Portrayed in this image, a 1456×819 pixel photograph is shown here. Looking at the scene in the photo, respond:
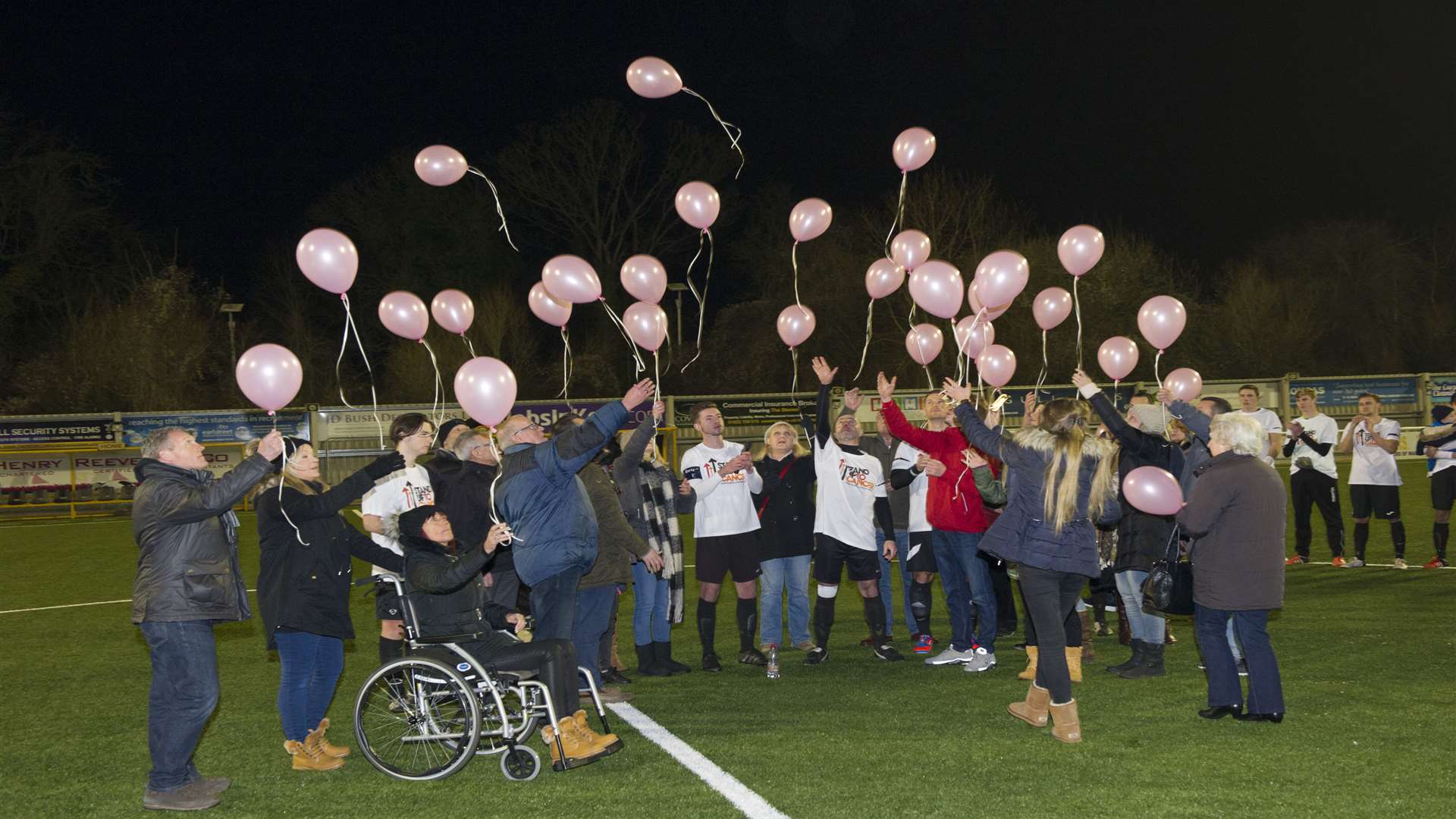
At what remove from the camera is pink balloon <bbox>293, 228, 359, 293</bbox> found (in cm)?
681

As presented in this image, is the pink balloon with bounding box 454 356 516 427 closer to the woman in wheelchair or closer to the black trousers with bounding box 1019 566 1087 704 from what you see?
the woman in wheelchair

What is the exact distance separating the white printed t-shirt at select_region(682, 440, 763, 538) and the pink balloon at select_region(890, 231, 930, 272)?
2661 mm

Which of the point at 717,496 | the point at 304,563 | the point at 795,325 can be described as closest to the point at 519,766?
the point at 304,563

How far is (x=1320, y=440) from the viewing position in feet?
38.9

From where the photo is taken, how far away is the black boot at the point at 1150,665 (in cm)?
733

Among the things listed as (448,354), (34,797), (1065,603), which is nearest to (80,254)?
(448,354)

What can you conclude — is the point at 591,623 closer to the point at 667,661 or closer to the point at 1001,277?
the point at 667,661

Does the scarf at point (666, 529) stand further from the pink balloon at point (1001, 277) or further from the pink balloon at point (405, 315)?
the pink balloon at point (1001, 277)

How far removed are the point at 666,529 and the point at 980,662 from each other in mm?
2354

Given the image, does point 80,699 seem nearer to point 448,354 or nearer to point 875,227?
point 448,354

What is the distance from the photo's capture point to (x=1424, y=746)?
5504 millimetres

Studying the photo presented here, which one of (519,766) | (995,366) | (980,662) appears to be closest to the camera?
(519,766)

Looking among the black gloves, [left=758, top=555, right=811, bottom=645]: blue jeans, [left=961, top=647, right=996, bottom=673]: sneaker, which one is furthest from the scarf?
the black gloves

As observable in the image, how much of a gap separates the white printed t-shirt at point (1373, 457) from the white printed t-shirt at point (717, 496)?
7.02 m
